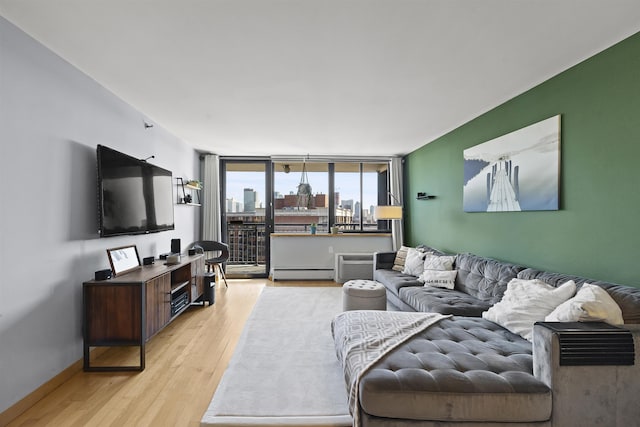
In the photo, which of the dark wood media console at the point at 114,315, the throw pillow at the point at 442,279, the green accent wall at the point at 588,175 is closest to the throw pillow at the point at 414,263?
the throw pillow at the point at 442,279

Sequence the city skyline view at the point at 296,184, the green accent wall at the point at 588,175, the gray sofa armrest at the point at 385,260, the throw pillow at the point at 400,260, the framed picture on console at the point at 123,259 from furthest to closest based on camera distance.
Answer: the city skyline view at the point at 296,184 < the gray sofa armrest at the point at 385,260 < the throw pillow at the point at 400,260 < the framed picture on console at the point at 123,259 < the green accent wall at the point at 588,175

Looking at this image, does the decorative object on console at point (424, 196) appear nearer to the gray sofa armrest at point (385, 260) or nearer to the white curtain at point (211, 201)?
the gray sofa armrest at point (385, 260)

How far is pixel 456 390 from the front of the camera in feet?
4.97

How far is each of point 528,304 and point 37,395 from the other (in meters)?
3.42

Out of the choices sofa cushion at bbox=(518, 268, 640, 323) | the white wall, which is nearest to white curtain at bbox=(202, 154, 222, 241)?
the white wall

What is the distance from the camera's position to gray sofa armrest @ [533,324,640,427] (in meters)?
1.52

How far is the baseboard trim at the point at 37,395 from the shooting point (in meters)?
1.91

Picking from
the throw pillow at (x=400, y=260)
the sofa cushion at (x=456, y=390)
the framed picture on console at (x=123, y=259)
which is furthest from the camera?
the throw pillow at (x=400, y=260)

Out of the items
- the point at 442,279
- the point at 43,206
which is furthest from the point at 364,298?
the point at 43,206

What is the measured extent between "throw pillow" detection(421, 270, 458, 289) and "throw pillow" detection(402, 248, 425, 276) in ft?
1.63

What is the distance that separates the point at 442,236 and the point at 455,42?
10.3 ft

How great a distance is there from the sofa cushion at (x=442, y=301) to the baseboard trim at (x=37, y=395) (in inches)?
117

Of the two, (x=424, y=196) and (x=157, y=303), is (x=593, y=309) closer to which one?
(x=157, y=303)

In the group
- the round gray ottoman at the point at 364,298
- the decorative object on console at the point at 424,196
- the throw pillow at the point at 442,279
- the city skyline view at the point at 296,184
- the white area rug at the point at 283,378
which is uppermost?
the city skyline view at the point at 296,184
